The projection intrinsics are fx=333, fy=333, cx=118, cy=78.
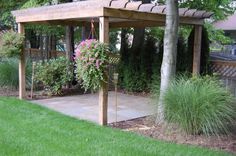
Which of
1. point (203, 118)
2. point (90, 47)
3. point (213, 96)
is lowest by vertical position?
point (203, 118)

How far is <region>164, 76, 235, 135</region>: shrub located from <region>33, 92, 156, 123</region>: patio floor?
2.37 feet

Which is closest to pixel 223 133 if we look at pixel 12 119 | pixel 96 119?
pixel 96 119

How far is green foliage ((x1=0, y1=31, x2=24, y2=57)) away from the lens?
8.33m

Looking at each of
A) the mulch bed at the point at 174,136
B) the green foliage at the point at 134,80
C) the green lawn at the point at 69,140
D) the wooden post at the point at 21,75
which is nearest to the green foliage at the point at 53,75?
the wooden post at the point at 21,75

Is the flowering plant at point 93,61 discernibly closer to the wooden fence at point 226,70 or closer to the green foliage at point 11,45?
the green foliage at point 11,45

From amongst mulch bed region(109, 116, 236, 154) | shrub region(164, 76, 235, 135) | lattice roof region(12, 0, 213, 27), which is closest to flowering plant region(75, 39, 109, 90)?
lattice roof region(12, 0, 213, 27)

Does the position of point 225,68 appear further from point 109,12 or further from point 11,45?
point 11,45

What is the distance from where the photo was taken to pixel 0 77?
375 inches

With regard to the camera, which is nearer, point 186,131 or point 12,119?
point 186,131

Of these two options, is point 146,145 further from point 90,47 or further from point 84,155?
point 90,47

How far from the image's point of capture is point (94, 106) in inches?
308

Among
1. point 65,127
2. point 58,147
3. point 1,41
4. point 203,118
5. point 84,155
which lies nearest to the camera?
point 84,155

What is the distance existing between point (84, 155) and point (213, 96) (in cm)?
226

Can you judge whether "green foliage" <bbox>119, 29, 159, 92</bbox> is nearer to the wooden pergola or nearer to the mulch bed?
the wooden pergola
